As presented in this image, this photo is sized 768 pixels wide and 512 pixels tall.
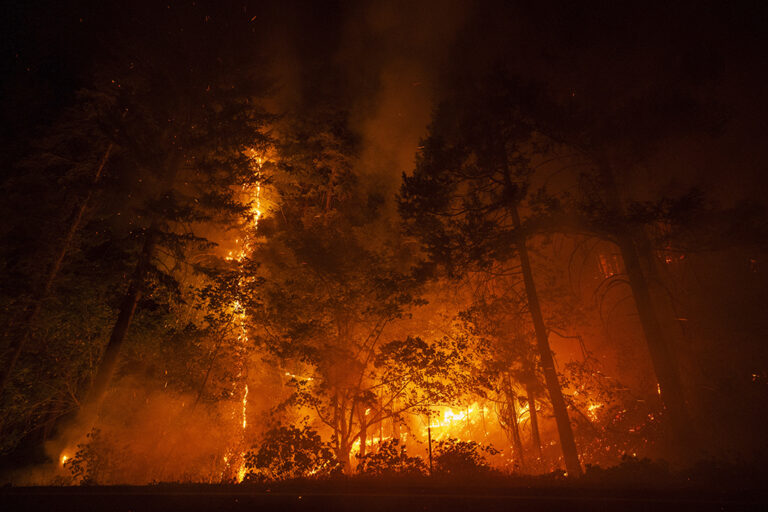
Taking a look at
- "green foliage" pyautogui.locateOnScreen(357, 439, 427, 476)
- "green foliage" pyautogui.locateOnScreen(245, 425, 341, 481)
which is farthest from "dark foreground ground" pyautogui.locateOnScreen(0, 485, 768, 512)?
"green foliage" pyautogui.locateOnScreen(245, 425, 341, 481)

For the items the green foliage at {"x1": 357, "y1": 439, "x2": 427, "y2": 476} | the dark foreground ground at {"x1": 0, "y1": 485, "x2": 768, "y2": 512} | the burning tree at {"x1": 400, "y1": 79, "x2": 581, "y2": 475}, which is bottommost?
the dark foreground ground at {"x1": 0, "y1": 485, "x2": 768, "y2": 512}

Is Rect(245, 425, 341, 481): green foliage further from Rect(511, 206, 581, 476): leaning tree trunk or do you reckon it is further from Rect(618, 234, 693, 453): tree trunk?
Rect(618, 234, 693, 453): tree trunk

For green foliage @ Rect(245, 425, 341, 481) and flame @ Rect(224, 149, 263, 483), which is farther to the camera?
flame @ Rect(224, 149, 263, 483)

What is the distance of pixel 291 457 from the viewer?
10555 mm

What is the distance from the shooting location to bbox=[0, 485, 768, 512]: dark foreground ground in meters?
5.57

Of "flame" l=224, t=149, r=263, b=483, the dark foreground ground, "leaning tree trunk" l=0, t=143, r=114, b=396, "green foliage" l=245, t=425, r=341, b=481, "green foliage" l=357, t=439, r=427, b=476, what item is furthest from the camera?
"flame" l=224, t=149, r=263, b=483

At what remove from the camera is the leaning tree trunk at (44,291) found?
40.8 ft

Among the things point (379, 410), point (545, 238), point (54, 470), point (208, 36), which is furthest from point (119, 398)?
point (545, 238)

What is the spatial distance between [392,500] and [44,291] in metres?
13.5

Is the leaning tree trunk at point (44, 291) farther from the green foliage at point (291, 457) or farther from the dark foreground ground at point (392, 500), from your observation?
the green foliage at point (291, 457)

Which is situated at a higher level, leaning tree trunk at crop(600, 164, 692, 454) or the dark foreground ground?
leaning tree trunk at crop(600, 164, 692, 454)

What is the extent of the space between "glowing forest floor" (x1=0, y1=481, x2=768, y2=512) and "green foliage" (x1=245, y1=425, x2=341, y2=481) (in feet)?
10.6

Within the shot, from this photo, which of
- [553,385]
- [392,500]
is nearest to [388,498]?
[392,500]

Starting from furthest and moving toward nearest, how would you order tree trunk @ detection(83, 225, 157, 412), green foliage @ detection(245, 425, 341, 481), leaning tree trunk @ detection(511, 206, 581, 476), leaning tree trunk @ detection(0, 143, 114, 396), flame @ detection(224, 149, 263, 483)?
flame @ detection(224, 149, 263, 483) < leaning tree trunk @ detection(0, 143, 114, 396) < tree trunk @ detection(83, 225, 157, 412) < green foliage @ detection(245, 425, 341, 481) < leaning tree trunk @ detection(511, 206, 581, 476)
